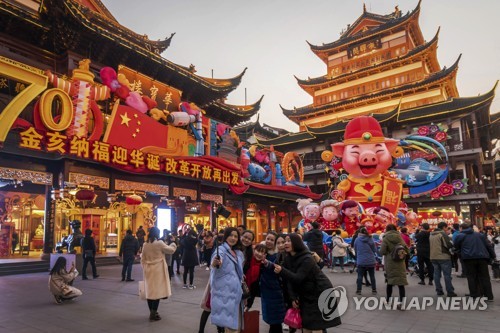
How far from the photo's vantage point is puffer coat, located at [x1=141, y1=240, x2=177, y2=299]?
19.8 ft

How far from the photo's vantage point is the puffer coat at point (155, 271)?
6039 millimetres

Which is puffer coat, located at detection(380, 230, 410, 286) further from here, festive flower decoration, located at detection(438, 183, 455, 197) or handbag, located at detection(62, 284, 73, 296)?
festive flower decoration, located at detection(438, 183, 455, 197)

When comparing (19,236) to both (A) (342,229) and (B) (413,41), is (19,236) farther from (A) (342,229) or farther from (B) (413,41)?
(B) (413,41)

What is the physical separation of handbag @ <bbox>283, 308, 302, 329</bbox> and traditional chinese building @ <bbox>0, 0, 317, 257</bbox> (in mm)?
3560

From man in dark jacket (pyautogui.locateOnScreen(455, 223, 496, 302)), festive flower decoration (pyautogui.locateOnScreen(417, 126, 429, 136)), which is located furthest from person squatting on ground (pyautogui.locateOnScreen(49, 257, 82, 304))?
festive flower decoration (pyautogui.locateOnScreen(417, 126, 429, 136))

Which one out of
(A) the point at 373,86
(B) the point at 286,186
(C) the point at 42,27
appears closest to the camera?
(C) the point at 42,27

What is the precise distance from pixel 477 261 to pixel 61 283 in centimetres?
831

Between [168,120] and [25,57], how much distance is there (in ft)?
20.3

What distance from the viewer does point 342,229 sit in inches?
598

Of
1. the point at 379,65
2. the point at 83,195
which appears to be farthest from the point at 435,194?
the point at 83,195

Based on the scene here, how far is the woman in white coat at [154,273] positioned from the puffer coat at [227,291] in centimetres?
224

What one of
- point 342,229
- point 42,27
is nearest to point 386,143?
point 342,229

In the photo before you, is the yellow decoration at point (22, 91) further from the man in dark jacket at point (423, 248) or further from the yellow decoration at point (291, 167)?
the yellow decoration at point (291, 167)

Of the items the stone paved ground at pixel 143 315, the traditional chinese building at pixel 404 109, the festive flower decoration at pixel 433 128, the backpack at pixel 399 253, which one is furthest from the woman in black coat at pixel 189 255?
the festive flower decoration at pixel 433 128
